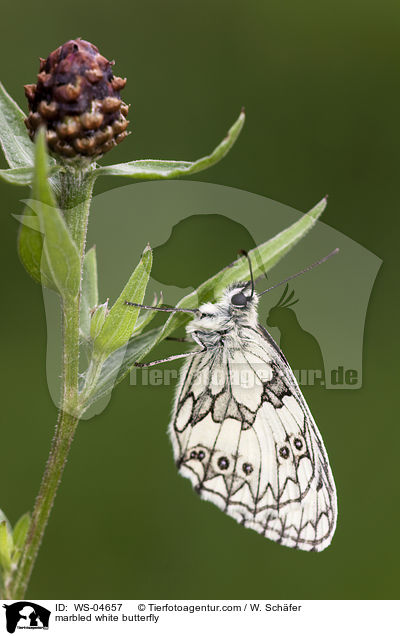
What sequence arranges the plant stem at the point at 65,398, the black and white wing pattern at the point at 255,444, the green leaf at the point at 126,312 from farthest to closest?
the black and white wing pattern at the point at 255,444 < the green leaf at the point at 126,312 < the plant stem at the point at 65,398

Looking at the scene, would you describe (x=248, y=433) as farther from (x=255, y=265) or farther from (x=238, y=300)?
(x=255, y=265)

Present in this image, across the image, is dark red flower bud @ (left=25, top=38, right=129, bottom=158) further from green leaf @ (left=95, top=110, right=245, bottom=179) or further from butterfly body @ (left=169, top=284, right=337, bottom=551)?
butterfly body @ (left=169, top=284, right=337, bottom=551)

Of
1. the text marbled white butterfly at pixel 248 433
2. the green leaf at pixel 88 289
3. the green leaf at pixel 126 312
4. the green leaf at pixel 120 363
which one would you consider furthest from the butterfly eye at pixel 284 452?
the green leaf at pixel 88 289

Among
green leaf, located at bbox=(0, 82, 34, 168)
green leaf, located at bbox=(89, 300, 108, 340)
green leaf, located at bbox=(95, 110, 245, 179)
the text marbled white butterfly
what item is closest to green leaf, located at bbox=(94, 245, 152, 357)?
green leaf, located at bbox=(89, 300, 108, 340)

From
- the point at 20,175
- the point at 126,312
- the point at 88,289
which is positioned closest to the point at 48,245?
the point at 20,175

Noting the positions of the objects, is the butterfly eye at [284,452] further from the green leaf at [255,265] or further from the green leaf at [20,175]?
the green leaf at [20,175]

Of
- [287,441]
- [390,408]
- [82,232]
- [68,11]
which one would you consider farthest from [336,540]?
[68,11]
